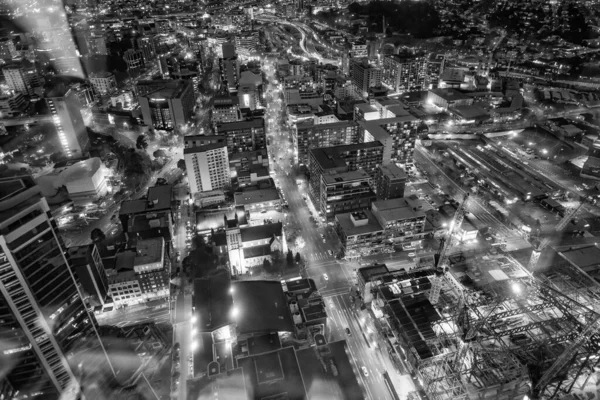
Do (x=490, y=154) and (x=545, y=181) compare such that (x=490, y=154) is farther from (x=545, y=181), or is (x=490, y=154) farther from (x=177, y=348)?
(x=177, y=348)

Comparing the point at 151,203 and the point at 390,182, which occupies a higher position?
the point at 390,182

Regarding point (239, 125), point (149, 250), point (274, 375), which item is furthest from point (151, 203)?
point (274, 375)

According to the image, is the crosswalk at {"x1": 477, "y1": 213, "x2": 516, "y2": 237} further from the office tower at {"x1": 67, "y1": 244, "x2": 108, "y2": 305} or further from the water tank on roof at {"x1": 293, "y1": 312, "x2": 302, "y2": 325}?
the office tower at {"x1": 67, "y1": 244, "x2": 108, "y2": 305}

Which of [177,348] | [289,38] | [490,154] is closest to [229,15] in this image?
[289,38]

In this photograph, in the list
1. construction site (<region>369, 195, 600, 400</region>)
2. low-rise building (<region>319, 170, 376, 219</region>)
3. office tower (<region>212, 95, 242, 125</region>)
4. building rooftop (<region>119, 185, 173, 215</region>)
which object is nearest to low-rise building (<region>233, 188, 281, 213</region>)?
low-rise building (<region>319, 170, 376, 219</region>)

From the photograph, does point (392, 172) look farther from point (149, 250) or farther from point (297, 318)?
point (149, 250)

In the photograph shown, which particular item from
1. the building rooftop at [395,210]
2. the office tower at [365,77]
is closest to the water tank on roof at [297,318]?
the building rooftop at [395,210]
